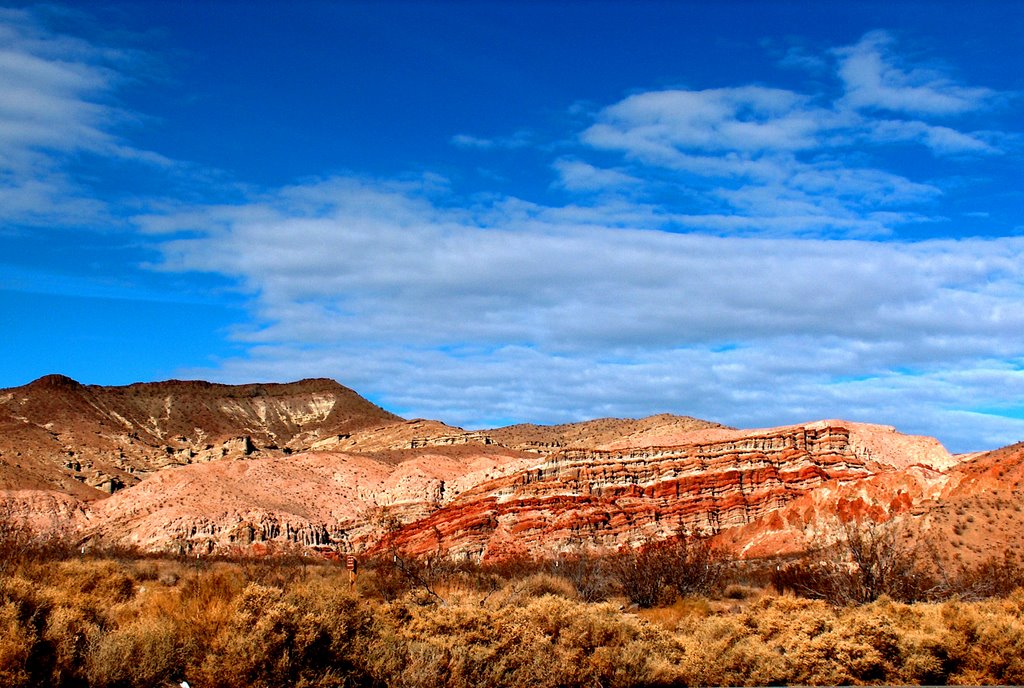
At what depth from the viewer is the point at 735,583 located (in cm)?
3541

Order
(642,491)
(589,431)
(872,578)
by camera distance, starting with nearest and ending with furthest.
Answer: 1. (872,578)
2. (642,491)
3. (589,431)

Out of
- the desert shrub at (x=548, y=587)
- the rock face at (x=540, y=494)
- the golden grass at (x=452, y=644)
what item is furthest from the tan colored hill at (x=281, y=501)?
the golden grass at (x=452, y=644)

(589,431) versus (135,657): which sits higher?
(589,431)

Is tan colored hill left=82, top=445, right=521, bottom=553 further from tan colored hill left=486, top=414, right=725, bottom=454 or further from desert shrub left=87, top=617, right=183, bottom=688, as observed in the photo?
desert shrub left=87, top=617, right=183, bottom=688

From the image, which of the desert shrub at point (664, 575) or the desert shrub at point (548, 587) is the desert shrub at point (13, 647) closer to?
the desert shrub at point (548, 587)

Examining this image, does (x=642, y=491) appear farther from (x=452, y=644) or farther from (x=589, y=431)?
(x=589, y=431)

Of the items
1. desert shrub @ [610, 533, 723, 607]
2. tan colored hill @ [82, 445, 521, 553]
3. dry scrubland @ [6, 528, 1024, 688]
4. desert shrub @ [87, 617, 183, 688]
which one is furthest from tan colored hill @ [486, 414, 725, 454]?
desert shrub @ [87, 617, 183, 688]

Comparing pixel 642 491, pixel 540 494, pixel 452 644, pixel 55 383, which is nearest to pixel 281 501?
pixel 540 494

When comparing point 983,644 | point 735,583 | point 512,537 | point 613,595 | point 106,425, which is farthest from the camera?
point 106,425

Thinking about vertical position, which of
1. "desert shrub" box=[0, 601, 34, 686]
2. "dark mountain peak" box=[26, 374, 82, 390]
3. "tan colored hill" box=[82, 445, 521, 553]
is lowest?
"desert shrub" box=[0, 601, 34, 686]

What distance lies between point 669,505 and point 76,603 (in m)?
56.3

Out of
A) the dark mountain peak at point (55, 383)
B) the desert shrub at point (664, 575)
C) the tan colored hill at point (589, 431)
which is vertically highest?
the dark mountain peak at point (55, 383)

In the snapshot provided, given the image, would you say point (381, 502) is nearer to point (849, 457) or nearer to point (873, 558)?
point (849, 457)

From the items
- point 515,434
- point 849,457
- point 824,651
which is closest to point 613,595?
point 824,651
